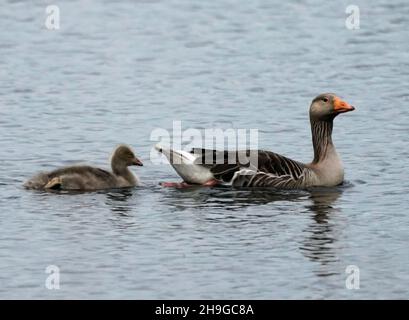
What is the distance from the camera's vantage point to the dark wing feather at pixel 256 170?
55.8ft

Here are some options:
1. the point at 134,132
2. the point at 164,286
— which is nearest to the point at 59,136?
the point at 134,132

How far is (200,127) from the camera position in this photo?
65.4ft

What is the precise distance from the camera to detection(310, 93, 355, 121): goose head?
57.2 ft

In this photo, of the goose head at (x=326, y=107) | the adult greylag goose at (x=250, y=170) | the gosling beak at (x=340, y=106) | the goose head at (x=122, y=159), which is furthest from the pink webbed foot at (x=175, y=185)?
the gosling beak at (x=340, y=106)

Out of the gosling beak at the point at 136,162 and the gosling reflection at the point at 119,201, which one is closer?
the gosling reflection at the point at 119,201

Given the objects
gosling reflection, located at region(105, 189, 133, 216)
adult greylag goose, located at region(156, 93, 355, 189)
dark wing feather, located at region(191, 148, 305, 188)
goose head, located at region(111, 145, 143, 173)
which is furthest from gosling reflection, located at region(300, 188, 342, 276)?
goose head, located at region(111, 145, 143, 173)

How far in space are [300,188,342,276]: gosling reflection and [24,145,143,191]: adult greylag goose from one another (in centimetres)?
237

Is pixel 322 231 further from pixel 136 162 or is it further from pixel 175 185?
pixel 136 162

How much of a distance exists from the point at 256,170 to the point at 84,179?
2.19 m

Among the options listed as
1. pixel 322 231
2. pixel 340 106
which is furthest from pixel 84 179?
pixel 340 106

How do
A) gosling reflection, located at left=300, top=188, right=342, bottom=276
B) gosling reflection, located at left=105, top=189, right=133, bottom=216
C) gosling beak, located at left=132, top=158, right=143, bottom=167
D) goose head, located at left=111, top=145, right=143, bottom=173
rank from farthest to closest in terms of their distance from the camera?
1. gosling beak, located at left=132, top=158, right=143, bottom=167
2. goose head, located at left=111, top=145, right=143, bottom=173
3. gosling reflection, located at left=105, top=189, right=133, bottom=216
4. gosling reflection, located at left=300, top=188, right=342, bottom=276

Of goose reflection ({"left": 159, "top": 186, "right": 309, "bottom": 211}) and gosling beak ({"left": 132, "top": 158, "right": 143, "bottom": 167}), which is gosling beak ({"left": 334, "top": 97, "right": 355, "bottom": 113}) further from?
gosling beak ({"left": 132, "top": 158, "right": 143, "bottom": 167})

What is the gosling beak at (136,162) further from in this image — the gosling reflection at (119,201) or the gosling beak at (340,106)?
the gosling beak at (340,106)

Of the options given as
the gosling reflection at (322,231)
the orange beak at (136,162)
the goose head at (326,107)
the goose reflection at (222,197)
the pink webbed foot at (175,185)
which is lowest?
the gosling reflection at (322,231)
